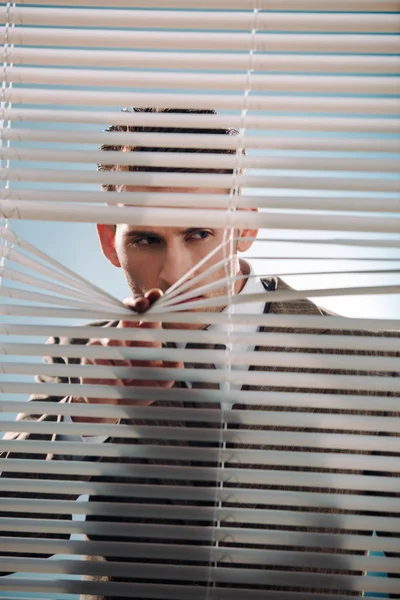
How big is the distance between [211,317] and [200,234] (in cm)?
46

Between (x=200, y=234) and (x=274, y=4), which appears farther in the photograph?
(x=200, y=234)

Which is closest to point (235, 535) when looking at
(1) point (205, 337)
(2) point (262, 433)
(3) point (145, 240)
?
(2) point (262, 433)

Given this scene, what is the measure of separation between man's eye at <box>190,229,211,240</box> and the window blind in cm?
39

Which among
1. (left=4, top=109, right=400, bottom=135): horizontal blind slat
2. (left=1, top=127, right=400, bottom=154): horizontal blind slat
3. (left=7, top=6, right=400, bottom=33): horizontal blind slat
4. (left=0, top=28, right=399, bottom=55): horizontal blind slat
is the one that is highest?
(left=7, top=6, right=400, bottom=33): horizontal blind slat

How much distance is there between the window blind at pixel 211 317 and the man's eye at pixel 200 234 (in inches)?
15.3

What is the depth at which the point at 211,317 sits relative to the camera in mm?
749

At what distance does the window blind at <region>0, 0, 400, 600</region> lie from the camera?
2.47 feet

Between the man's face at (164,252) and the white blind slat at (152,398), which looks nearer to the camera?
the white blind slat at (152,398)

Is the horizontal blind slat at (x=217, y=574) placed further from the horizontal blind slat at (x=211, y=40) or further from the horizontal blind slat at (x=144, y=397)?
the horizontal blind slat at (x=211, y=40)

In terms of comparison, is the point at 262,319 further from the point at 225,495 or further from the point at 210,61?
the point at 210,61

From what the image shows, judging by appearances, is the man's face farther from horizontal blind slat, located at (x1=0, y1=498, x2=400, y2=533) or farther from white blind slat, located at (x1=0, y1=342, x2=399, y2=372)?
horizontal blind slat, located at (x1=0, y1=498, x2=400, y2=533)

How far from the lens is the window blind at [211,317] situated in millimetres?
753

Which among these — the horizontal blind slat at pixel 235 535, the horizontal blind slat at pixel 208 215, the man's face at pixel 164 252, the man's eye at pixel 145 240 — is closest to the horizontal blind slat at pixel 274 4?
the horizontal blind slat at pixel 208 215

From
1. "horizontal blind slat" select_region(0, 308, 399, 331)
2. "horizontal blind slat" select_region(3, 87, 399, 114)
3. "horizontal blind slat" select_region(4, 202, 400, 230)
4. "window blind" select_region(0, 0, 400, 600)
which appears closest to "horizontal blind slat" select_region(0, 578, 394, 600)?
"window blind" select_region(0, 0, 400, 600)
